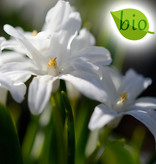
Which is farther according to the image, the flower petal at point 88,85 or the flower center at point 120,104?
the flower center at point 120,104

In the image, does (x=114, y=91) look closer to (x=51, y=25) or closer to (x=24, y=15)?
(x=51, y=25)

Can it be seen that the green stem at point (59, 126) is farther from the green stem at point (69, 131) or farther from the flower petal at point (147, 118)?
the flower petal at point (147, 118)

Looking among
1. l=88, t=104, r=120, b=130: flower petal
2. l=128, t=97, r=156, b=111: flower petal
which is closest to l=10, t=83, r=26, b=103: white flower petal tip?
l=88, t=104, r=120, b=130: flower petal

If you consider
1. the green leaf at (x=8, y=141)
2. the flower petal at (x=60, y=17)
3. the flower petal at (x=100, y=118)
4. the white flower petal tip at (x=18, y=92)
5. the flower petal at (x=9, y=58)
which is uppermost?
the flower petal at (x=60, y=17)

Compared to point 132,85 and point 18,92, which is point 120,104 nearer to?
point 132,85

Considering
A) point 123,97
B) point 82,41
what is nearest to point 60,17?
point 82,41

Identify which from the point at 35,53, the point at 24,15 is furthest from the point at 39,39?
the point at 24,15

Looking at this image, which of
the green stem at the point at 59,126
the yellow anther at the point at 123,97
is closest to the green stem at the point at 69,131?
the green stem at the point at 59,126
